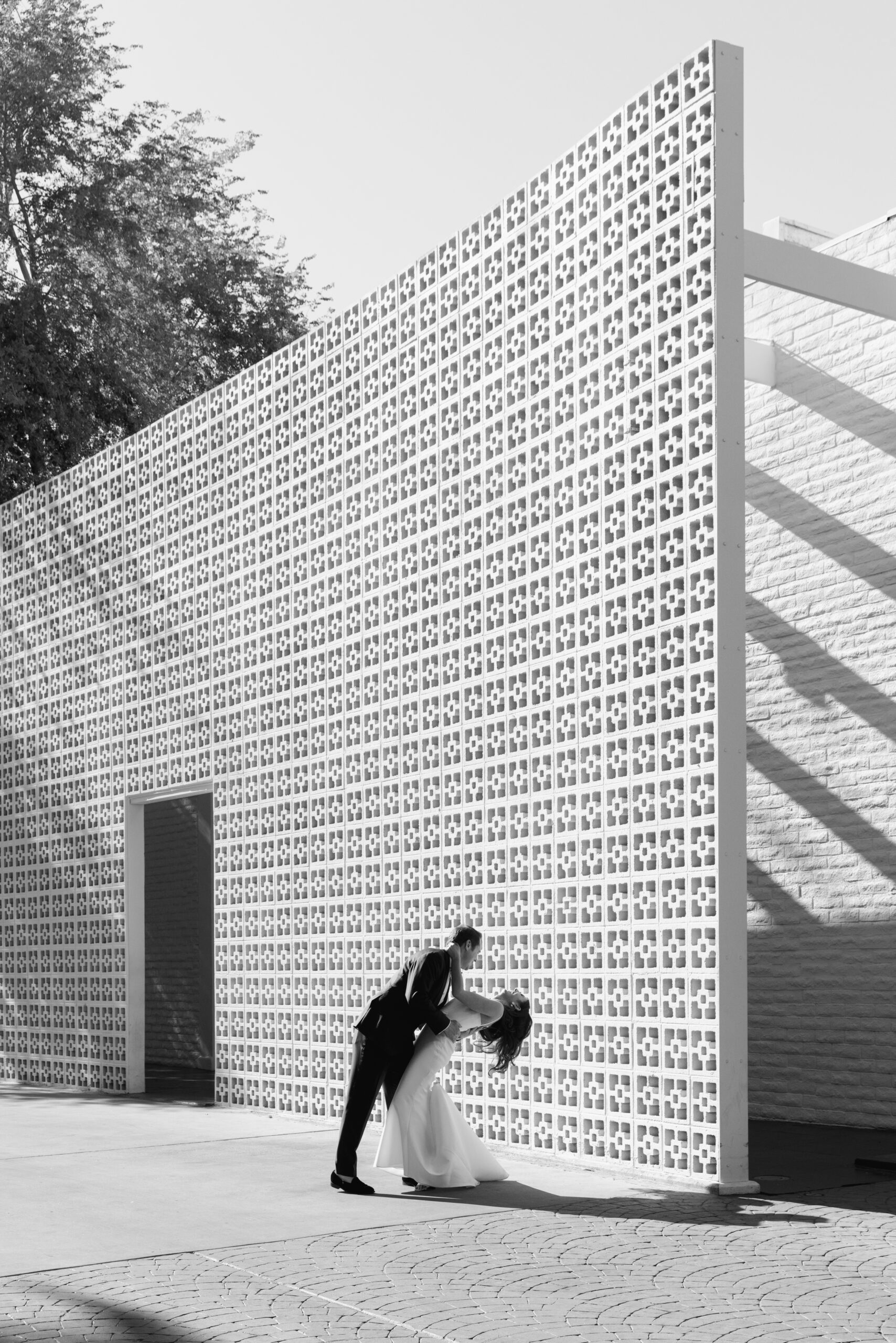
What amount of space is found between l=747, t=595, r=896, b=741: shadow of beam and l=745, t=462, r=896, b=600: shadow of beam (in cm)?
58

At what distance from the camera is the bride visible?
26.2ft

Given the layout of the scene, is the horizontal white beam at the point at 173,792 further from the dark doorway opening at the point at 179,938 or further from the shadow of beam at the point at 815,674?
the shadow of beam at the point at 815,674

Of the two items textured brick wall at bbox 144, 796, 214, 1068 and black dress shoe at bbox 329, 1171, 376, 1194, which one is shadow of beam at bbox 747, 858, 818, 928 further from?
textured brick wall at bbox 144, 796, 214, 1068

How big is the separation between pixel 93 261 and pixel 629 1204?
17.6m

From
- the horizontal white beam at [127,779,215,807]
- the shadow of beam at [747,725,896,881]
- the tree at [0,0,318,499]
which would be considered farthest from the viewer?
the tree at [0,0,318,499]

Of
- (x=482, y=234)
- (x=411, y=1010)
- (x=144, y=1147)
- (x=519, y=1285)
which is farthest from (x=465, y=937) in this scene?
(x=482, y=234)

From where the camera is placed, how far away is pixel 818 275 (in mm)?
9391

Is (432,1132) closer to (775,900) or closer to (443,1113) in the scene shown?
(443,1113)

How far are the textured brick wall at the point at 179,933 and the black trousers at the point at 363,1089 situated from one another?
827 cm

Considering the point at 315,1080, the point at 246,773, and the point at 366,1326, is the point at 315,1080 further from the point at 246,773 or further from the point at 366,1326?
the point at 366,1326

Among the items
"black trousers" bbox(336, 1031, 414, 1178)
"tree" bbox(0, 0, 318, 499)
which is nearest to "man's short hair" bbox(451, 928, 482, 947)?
"black trousers" bbox(336, 1031, 414, 1178)

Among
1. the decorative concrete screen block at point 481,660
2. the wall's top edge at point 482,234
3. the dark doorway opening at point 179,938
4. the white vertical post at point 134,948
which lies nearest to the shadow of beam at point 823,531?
the decorative concrete screen block at point 481,660

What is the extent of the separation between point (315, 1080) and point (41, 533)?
6499mm

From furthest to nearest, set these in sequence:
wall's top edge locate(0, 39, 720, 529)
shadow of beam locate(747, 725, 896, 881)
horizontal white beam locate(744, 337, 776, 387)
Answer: horizontal white beam locate(744, 337, 776, 387)
shadow of beam locate(747, 725, 896, 881)
wall's top edge locate(0, 39, 720, 529)
